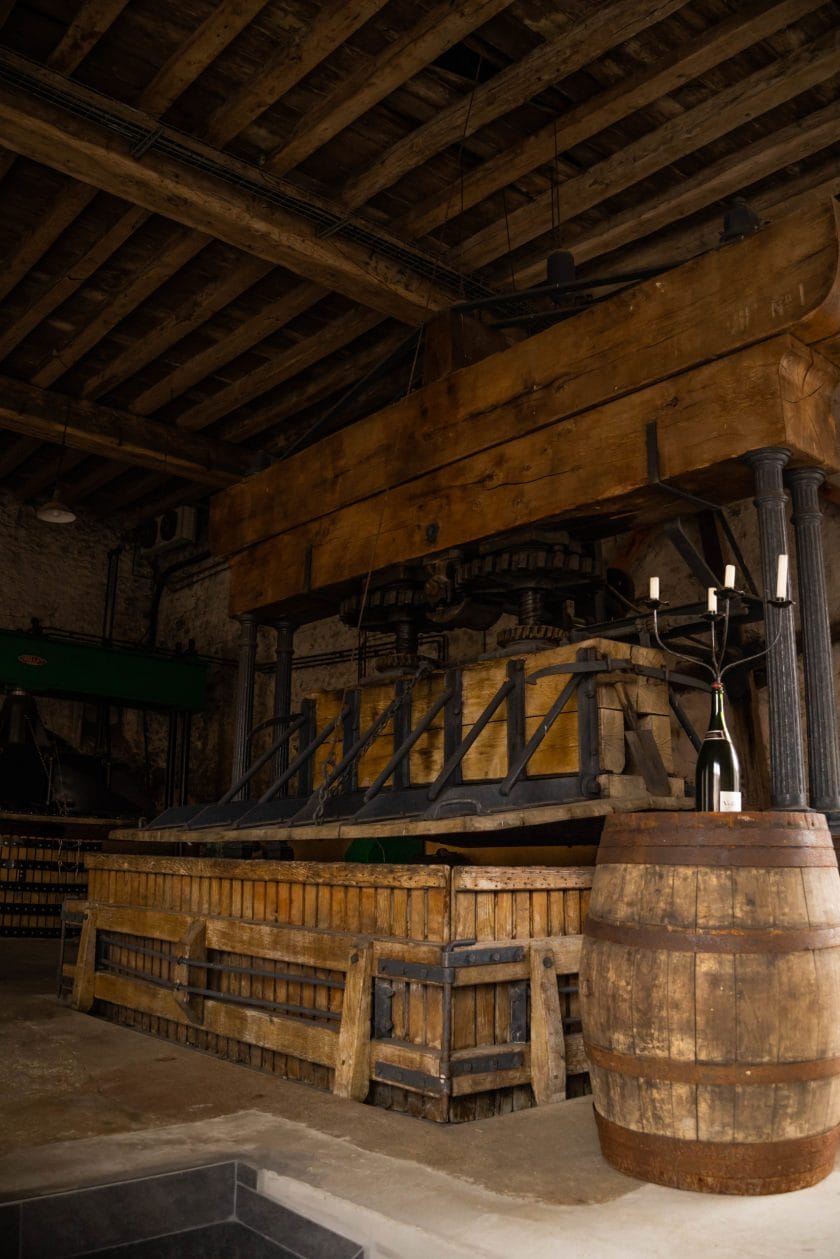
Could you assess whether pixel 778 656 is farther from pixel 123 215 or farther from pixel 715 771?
pixel 123 215

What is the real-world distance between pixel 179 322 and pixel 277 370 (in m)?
0.95

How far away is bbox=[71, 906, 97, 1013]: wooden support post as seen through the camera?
514 cm

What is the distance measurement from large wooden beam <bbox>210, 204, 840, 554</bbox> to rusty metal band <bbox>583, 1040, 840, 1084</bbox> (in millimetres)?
2345

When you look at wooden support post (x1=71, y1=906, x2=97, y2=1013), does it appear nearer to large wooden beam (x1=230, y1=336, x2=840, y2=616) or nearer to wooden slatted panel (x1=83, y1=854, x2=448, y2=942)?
wooden slatted panel (x1=83, y1=854, x2=448, y2=942)

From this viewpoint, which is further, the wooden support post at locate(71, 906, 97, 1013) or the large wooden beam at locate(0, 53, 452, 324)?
the large wooden beam at locate(0, 53, 452, 324)

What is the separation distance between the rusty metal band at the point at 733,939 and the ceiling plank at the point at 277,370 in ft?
19.6

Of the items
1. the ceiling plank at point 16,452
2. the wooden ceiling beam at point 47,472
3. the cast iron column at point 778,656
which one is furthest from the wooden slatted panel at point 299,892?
the wooden ceiling beam at point 47,472

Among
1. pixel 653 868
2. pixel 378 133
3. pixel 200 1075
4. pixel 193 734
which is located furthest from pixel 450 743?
pixel 193 734

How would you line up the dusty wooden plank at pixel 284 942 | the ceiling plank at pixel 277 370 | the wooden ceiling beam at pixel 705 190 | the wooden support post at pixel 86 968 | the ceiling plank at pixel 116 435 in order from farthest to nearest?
1. the ceiling plank at pixel 116 435
2. the ceiling plank at pixel 277 370
3. the wooden ceiling beam at pixel 705 190
4. the wooden support post at pixel 86 968
5. the dusty wooden plank at pixel 284 942

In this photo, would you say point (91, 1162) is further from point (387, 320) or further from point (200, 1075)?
point (387, 320)

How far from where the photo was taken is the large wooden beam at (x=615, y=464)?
350cm

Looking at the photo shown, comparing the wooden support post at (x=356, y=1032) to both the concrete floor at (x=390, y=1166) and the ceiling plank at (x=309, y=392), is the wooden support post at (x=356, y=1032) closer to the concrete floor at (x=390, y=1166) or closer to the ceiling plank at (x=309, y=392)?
the concrete floor at (x=390, y=1166)

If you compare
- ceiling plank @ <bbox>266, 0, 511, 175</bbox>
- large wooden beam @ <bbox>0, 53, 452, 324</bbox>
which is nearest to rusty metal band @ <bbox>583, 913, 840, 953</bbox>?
ceiling plank @ <bbox>266, 0, 511, 175</bbox>

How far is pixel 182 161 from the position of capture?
224 inches
